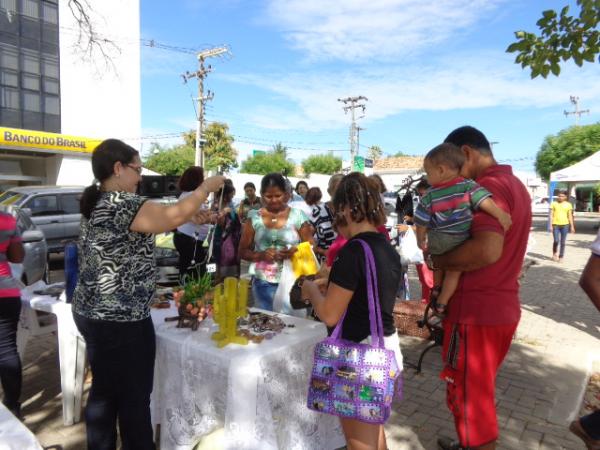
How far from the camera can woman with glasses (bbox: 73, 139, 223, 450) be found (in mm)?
1989

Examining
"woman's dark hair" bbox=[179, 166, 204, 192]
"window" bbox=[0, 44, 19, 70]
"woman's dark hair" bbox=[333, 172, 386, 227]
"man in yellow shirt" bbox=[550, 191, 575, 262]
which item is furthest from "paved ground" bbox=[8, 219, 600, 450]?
"window" bbox=[0, 44, 19, 70]

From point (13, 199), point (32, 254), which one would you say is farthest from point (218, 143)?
point (32, 254)

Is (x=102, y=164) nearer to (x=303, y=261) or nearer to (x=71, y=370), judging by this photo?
(x=303, y=261)

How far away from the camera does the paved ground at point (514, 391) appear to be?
9.89 ft

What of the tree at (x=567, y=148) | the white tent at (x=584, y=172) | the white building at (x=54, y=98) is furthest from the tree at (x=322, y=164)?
the white tent at (x=584, y=172)

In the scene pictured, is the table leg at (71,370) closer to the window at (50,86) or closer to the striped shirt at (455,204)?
the striped shirt at (455,204)

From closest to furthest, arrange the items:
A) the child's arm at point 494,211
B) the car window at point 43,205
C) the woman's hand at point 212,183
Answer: the child's arm at point 494,211
the woman's hand at point 212,183
the car window at point 43,205

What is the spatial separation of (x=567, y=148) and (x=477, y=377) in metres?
28.3

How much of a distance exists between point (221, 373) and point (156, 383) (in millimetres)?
635

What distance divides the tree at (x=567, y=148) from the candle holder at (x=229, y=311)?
27357mm

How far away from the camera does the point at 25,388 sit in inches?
147

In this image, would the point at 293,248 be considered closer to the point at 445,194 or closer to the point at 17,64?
the point at 445,194

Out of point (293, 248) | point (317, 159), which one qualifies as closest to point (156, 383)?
point (293, 248)

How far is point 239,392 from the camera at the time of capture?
212cm
